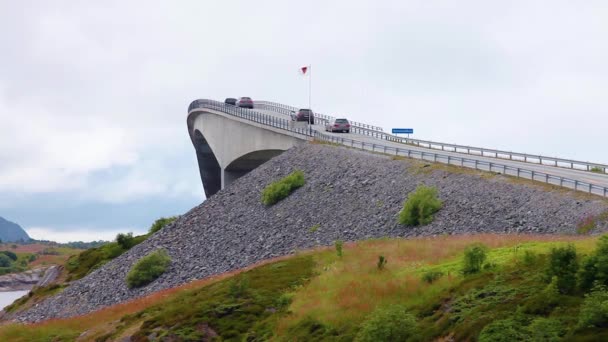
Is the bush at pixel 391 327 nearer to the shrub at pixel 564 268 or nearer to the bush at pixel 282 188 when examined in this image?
the shrub at pixel 564 268

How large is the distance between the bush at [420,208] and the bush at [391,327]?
65.7 ft

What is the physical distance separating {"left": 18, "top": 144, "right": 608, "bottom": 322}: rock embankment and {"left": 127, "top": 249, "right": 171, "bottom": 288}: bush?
0.78m

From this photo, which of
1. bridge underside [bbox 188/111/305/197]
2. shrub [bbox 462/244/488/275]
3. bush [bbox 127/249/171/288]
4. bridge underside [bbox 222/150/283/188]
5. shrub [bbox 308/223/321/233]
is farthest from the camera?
bridge underside [bbox 222/150/283/188]

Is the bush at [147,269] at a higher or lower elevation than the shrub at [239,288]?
lower

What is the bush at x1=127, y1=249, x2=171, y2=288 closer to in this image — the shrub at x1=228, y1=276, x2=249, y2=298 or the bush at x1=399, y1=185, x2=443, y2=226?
the bush at x1=399, y1=185, x2=443, y2=226

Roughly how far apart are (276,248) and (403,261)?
1774 centimetres

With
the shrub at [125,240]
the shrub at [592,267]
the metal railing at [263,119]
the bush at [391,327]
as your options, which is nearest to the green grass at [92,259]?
the shrub at [125,240]

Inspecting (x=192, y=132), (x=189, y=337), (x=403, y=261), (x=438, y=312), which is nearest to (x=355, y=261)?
(x=403, y=261)

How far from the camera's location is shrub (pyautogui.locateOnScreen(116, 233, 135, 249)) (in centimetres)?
7510

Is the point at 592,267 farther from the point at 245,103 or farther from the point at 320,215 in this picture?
Answer: the point at 245,103

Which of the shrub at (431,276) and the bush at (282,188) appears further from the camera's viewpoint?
the bush at (282,188)

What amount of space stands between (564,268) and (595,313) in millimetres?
3572

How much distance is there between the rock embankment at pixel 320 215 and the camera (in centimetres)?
4331

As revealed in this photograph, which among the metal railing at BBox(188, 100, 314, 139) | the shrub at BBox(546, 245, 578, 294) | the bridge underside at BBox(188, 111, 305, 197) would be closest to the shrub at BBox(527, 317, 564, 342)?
the shrub at BBox(546, 245, 578, 294)
